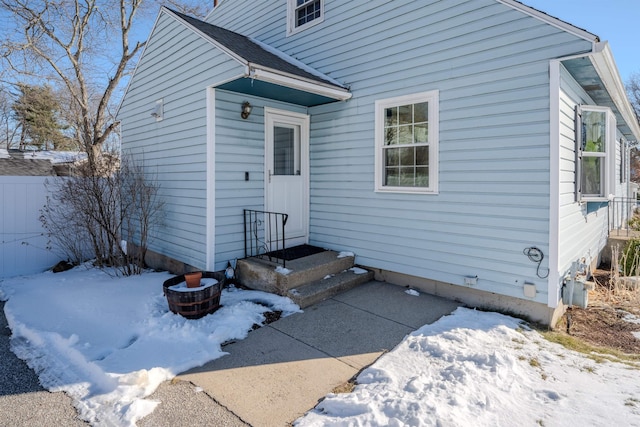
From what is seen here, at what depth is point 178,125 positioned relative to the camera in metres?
5.99

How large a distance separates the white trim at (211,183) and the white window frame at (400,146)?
7.86ft

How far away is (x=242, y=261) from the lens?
17.8 ft

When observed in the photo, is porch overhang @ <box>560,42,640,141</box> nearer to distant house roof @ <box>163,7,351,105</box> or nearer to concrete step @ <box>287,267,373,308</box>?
distant house roof @ <box>163,7,351,105</box>

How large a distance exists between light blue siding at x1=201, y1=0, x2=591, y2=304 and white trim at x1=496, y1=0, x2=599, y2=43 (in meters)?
0.05

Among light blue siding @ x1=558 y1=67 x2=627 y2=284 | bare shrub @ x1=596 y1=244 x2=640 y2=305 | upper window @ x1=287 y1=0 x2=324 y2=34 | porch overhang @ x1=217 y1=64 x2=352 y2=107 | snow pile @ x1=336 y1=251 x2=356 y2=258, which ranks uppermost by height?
upper window @ x1=287 y1=0 x2=324 y2=34

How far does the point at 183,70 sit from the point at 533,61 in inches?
193

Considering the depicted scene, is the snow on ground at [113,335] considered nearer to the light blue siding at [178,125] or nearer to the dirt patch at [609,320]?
the light blue siding at [178,125]

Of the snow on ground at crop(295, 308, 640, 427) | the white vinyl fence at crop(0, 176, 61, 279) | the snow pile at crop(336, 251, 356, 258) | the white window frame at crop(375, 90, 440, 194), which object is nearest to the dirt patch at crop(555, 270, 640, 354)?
the snow on ground at crop(295, 308, 640, 427)

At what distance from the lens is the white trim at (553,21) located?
146 inches

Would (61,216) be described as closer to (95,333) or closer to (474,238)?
(95,333)

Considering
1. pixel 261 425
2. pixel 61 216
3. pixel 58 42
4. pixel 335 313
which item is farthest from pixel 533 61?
pixel 58 42

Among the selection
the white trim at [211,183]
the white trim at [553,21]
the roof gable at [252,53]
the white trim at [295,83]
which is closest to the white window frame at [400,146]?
the white trim at [295,83]

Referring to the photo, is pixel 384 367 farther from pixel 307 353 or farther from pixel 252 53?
pixel 252 53

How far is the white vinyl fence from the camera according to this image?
6.42 m
